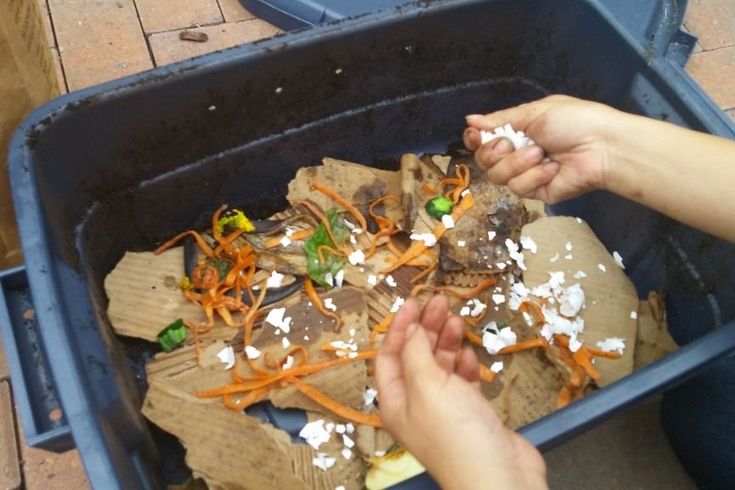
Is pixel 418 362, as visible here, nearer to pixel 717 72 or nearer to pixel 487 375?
pixel 487 375

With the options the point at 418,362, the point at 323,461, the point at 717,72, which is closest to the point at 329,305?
the point at 323,461

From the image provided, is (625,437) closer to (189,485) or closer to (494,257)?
(494,257)

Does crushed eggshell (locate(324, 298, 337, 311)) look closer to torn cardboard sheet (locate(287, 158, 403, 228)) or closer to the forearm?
torn cardboard sheet (locate(287, 158, 403, 228))

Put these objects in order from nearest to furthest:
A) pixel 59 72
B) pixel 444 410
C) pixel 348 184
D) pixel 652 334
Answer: pixel 444 410
pixel 652 334
pixel 348 184
pixel 59 72

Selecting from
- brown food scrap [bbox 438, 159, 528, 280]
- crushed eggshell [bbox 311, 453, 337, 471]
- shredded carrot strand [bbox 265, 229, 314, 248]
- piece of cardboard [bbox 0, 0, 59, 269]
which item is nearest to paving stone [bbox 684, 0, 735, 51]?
brown food scrap [bbox 438, 159, 528, 280]

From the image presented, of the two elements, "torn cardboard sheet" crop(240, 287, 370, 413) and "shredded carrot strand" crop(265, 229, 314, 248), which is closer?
"torn cardboard sheet" crop(240, 287, 370, 413)

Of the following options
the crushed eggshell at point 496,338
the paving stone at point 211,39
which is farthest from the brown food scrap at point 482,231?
the paving stone at point 211,39
